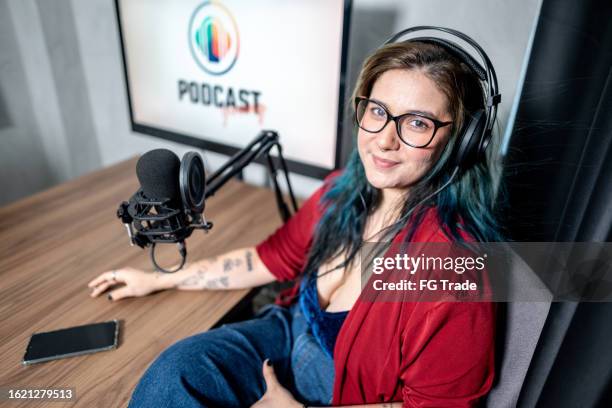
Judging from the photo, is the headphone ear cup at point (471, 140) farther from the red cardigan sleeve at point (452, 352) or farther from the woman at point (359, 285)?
the red cardigan sleeve at point (452, 352)

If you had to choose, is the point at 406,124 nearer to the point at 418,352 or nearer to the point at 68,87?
the point at 418,352

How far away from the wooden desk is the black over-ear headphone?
62 cm

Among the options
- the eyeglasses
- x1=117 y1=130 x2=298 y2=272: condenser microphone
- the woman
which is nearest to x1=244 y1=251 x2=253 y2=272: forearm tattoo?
the woman

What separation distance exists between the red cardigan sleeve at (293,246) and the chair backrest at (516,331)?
1.59ft

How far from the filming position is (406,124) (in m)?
0.66

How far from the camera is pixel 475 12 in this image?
0.83 meters

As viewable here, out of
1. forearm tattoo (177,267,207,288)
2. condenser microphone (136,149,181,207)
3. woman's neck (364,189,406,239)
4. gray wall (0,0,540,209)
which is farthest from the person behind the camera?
gray wall (0,0,540,209)

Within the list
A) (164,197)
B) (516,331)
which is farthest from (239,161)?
(516,331)

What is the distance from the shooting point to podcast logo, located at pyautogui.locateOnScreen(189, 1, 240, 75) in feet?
3.54

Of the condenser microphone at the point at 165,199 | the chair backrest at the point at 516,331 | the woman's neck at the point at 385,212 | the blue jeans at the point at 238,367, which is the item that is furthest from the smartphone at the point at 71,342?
the chair backrest at the point at 516,331

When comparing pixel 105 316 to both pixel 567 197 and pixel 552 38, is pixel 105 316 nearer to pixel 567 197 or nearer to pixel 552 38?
pixel 567 197

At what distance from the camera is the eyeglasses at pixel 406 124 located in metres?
0.63

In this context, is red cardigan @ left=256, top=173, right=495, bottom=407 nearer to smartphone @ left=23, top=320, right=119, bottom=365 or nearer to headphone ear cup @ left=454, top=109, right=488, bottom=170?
headphone ear cup @ left=454, top=109, right=488, bottom=170

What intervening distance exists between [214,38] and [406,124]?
74cm
